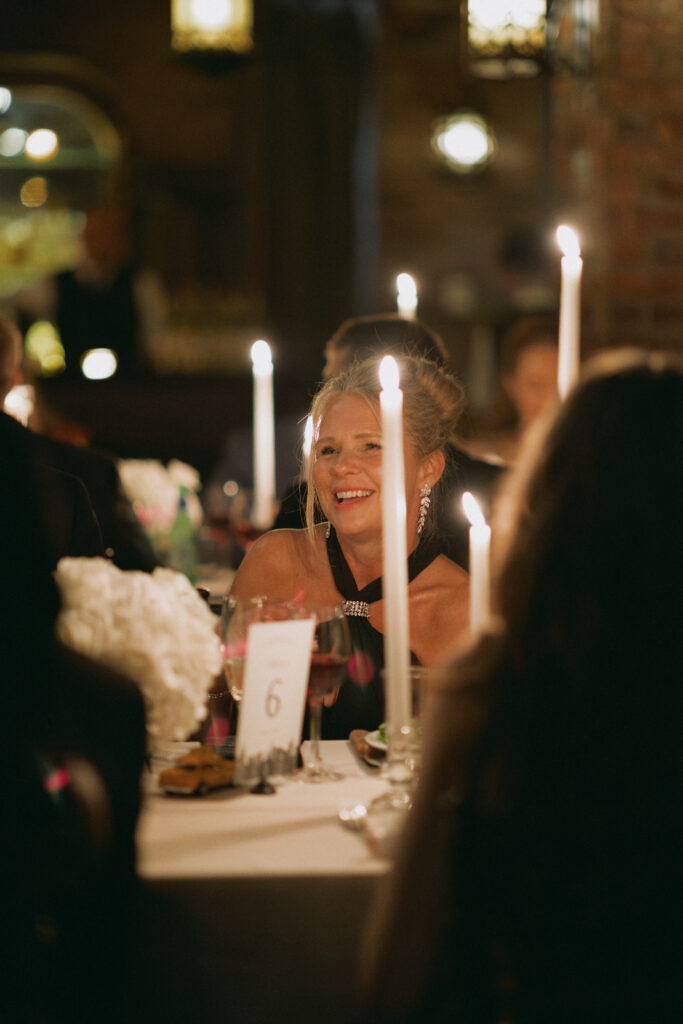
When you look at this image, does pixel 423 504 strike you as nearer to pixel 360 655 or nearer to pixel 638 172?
pixel 360 655

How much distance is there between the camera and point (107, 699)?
4.45ft

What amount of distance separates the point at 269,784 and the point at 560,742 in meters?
0.59

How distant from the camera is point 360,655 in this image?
218 centimetres

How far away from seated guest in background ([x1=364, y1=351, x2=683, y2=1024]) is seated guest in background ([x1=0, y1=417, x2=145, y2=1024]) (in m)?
0.30

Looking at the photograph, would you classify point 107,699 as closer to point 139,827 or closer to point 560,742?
point 139,827

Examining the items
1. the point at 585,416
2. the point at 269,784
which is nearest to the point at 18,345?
the point at 269,784

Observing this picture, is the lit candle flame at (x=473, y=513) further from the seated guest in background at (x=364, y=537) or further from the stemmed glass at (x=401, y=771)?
the seated guest in background at (x=364, y=537)

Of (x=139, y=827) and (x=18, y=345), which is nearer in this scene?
(x=139, y=827)

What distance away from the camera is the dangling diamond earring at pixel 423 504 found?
94.3 inches

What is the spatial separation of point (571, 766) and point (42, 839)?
541 mm

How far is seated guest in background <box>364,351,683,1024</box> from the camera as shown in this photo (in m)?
1.09

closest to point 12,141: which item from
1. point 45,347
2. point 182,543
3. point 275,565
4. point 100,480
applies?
point 45,347

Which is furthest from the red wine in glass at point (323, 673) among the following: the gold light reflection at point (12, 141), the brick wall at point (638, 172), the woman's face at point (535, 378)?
the gold light reflection at point (12, 141)

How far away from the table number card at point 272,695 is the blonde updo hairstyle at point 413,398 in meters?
0.81
